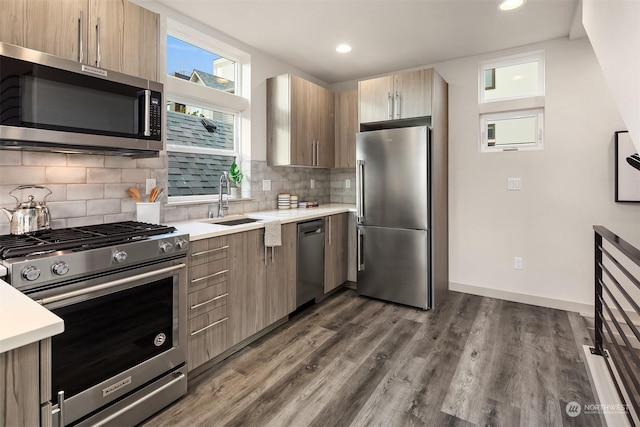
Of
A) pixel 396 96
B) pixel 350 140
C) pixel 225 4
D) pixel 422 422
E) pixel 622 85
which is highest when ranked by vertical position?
pixel 225 4

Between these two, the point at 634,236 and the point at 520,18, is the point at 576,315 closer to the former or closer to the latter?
the point at 634,236

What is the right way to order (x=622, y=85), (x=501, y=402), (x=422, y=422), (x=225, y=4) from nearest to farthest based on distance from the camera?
(x=622, y=85) < (x=422, y=422) < (x=501, y=402) < (x=225, y=4)

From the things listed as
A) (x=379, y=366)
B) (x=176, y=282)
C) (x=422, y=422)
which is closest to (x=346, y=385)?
(x=379, y=366)

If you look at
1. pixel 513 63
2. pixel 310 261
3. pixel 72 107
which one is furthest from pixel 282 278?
pixel 513 63

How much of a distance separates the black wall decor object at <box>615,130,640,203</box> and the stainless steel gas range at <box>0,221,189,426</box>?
355 centimetres

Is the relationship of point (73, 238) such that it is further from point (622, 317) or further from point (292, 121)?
point (622, 317)

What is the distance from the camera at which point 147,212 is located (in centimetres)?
225

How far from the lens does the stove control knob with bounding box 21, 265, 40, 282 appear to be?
130cm

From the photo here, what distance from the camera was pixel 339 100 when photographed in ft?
13.8

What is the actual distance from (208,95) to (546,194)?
3.33 meters

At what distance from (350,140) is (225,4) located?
80.5 inches

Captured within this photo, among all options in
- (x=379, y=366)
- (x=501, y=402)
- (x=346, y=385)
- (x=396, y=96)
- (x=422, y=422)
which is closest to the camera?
(x=422, y=422)

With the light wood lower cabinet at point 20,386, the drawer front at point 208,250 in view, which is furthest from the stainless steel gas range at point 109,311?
the light wood lower cabinet at point 20,386

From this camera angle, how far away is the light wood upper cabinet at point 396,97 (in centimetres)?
333
